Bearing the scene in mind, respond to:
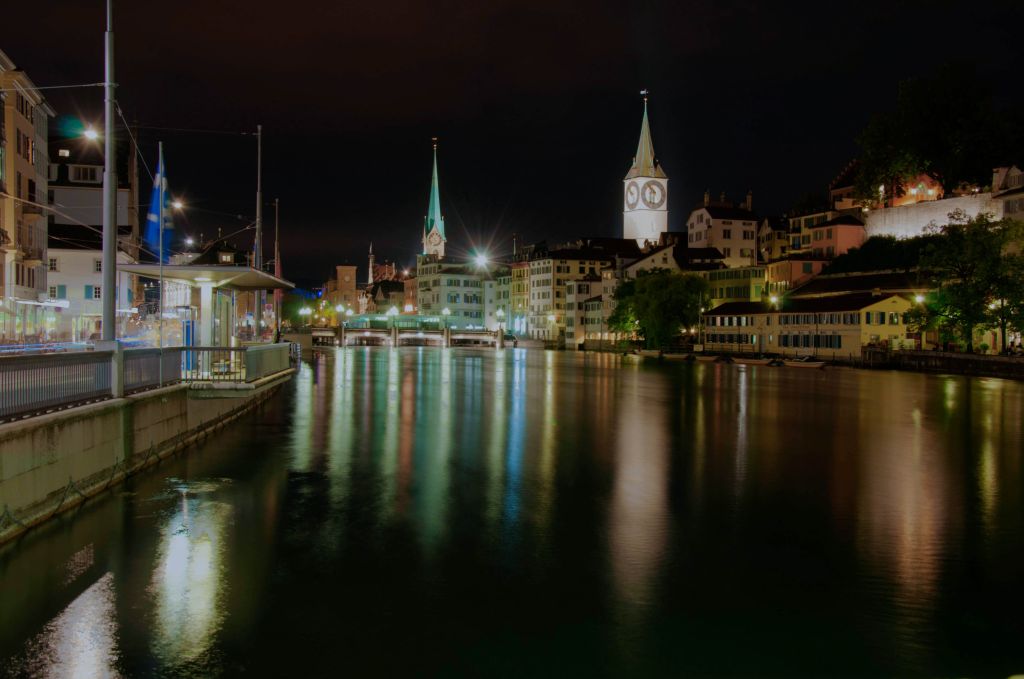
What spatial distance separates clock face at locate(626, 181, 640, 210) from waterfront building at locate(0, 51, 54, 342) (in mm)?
141885

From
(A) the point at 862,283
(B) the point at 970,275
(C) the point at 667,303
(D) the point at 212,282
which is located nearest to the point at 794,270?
(C) the point at 667,303

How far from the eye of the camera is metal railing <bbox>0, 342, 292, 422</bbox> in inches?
551

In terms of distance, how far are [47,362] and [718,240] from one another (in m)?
129

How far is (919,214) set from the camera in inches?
3807

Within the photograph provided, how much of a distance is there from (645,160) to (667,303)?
8515 cm

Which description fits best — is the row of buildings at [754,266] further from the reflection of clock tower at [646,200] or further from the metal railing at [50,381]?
the metal railing at [50,381]

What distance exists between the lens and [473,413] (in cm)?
3875

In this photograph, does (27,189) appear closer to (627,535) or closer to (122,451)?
(122,451)

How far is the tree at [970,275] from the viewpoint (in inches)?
2731

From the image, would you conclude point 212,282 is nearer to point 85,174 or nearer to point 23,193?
point 23,193

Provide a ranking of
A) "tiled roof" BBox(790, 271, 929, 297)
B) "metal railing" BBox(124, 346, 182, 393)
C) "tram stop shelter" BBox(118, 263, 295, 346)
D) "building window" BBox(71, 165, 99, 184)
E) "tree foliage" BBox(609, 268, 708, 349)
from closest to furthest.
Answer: "metal railing" BBox(124, 346, 182, 393) < "tram stop shelter" BBox(118, 263, 295, 346) < "building window" BBox(71, 165, 99, 184) < "tiled roof" BBox(790, 271, 929, 297) < "tree foliage" BBox(609, 268, 708, 349)

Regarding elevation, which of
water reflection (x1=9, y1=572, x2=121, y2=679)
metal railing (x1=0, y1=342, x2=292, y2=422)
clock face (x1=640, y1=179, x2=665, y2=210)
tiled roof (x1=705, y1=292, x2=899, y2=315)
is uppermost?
clock face (x1=640, y1=179, x2=665, y2=210)

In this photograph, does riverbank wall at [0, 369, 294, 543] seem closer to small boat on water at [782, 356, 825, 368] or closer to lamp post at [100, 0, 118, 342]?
lamp post at [100, 0, 118, 342]

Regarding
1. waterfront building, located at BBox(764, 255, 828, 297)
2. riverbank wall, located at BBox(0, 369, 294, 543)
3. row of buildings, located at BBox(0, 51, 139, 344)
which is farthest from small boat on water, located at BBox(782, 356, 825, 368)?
riverbank wall, located at BBox(0, 369, 294, 543)
